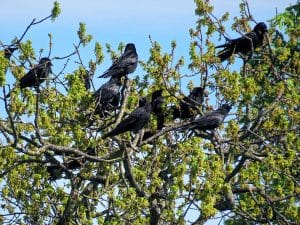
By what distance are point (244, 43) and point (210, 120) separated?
2597 millimetres

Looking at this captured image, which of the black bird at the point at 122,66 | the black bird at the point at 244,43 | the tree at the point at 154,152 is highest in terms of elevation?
the black bird at the point at 244,43

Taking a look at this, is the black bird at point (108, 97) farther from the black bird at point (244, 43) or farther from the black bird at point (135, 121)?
the black bird at point (244, 43)

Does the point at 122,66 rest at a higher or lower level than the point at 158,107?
higher

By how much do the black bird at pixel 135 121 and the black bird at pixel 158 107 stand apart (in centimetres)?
17

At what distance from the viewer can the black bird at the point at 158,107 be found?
12.4 m

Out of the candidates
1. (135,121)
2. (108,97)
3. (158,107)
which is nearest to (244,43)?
(158,107)

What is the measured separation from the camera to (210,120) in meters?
12.8

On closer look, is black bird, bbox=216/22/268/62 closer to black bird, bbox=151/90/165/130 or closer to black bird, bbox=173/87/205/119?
black bird, bbox=173/87/205/119

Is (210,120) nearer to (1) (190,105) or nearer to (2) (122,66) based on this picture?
(1) (190,105)

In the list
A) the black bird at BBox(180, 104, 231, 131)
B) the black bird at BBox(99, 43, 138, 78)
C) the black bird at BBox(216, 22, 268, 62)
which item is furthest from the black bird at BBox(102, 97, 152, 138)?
the black bird at BBox(216, 22, 268, 62)

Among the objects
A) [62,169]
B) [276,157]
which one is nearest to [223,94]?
[276,157]

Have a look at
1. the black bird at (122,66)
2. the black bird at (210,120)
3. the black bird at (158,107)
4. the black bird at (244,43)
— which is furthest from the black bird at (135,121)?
the black bird at (244,43)

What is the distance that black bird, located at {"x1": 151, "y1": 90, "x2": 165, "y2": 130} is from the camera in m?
12.4

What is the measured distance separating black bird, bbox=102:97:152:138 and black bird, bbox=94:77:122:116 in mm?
750
